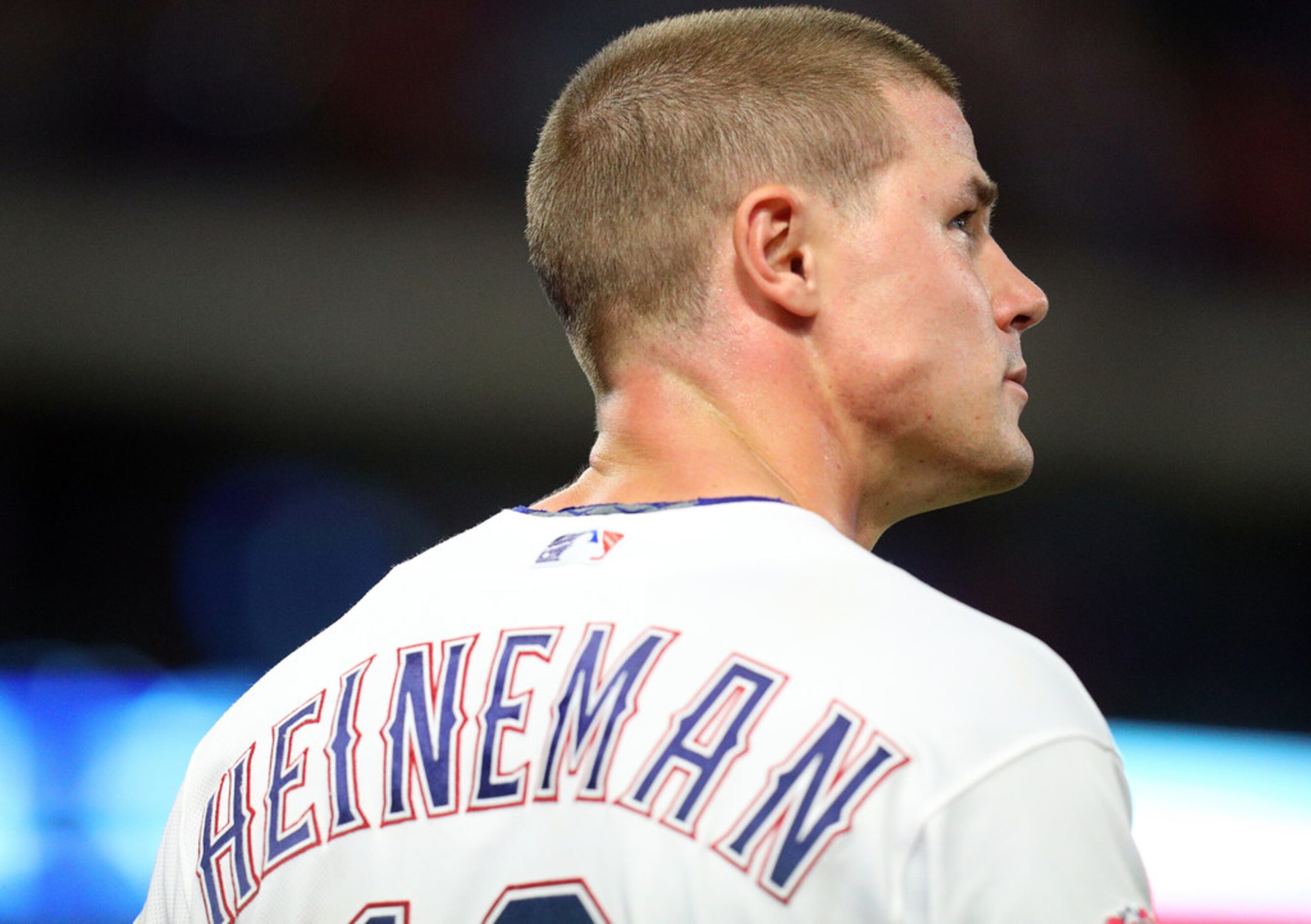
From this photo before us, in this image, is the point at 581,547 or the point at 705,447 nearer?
the point at 581,547

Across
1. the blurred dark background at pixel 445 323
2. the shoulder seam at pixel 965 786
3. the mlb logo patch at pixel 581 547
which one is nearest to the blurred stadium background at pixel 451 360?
the blurred dark background at pixel 445 323

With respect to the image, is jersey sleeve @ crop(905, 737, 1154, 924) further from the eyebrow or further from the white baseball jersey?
the eyebrow

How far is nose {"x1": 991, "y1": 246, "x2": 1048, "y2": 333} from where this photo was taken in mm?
1489

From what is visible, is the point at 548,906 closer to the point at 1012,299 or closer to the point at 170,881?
the point at 170,881

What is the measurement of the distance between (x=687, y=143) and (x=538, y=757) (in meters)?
0.67

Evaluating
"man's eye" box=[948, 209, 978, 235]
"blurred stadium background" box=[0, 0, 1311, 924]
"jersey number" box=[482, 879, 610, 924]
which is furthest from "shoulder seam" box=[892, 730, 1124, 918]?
"blurred stadium background" box=[0, 0, 1311, 924]

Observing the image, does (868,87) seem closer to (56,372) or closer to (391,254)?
(391,254)

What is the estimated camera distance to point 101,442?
19.7 feet

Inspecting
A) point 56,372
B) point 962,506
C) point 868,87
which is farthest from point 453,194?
point 868,87

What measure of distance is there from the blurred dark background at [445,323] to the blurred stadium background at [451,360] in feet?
0.05

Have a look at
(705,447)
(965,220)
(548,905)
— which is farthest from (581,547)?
(965,220)

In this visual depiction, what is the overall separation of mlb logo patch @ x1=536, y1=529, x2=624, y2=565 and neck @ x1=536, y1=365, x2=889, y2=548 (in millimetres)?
71

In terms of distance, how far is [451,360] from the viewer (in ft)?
20.1

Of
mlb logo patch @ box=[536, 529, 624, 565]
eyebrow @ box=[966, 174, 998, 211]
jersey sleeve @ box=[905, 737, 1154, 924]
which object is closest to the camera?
jersey sleeve @ box=[905, 737, 1154, 924]
